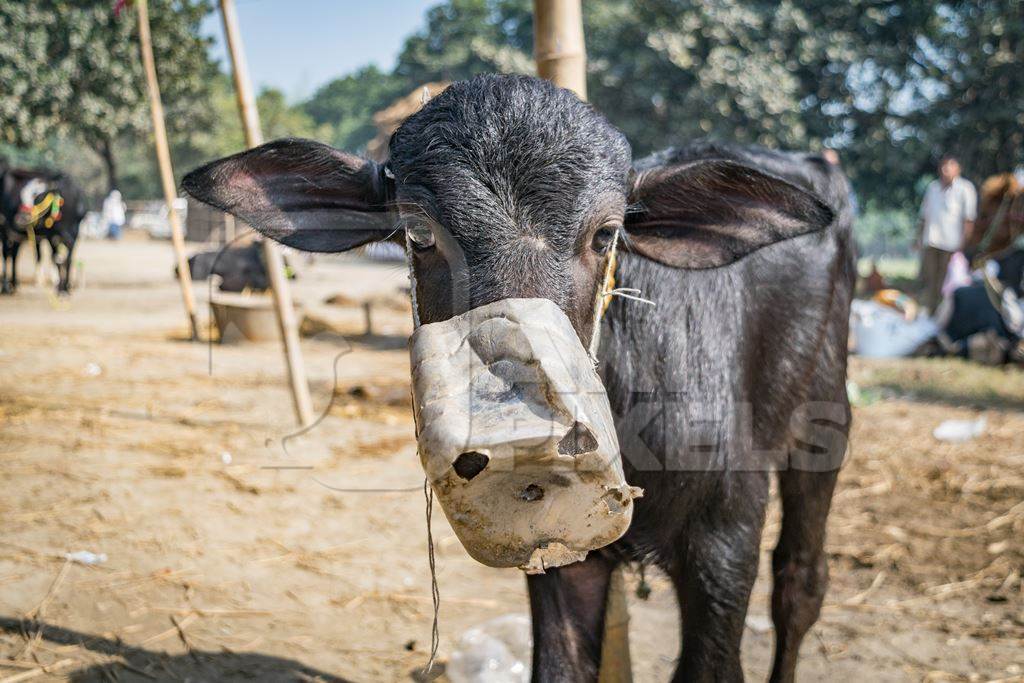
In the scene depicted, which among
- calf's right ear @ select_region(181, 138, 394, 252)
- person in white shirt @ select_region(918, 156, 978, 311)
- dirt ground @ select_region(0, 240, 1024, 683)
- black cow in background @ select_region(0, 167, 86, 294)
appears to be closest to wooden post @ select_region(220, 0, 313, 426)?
dirt ground @ select_region(0, 240, 1024, 683)

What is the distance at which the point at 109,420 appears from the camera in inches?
247

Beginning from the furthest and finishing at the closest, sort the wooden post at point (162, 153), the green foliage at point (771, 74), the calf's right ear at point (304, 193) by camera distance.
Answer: the green foliage at point (771, 74), the wooden post at point (162, 153), the calf's right ear at point (304, 193)

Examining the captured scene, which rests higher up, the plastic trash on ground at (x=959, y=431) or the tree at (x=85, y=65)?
the tree at (x=85, y=65)

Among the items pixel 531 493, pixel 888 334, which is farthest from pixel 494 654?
pixel 888 334

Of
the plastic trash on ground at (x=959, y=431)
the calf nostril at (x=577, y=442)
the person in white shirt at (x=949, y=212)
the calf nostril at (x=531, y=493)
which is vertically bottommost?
the plastic trash on ground at (x=959, y=431)

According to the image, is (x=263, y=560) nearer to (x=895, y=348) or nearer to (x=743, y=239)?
(x=743, y=239)

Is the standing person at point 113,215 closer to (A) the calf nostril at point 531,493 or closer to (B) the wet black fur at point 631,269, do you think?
(B) the wet black fur at point 631,269

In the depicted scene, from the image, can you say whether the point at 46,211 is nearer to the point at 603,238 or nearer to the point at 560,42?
the point at 560,42

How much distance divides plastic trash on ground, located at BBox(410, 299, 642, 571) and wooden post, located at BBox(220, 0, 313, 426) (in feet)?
13.4

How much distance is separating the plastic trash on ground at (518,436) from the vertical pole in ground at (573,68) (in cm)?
130

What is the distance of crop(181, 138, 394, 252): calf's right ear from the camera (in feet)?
6.77

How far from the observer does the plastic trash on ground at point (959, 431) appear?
6.21m

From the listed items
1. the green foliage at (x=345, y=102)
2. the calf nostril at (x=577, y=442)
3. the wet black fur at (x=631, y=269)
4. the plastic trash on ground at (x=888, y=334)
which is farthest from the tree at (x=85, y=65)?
the green foliage at (x=345, y=102)

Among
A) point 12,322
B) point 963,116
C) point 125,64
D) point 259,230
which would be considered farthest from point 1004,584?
point 125,64
